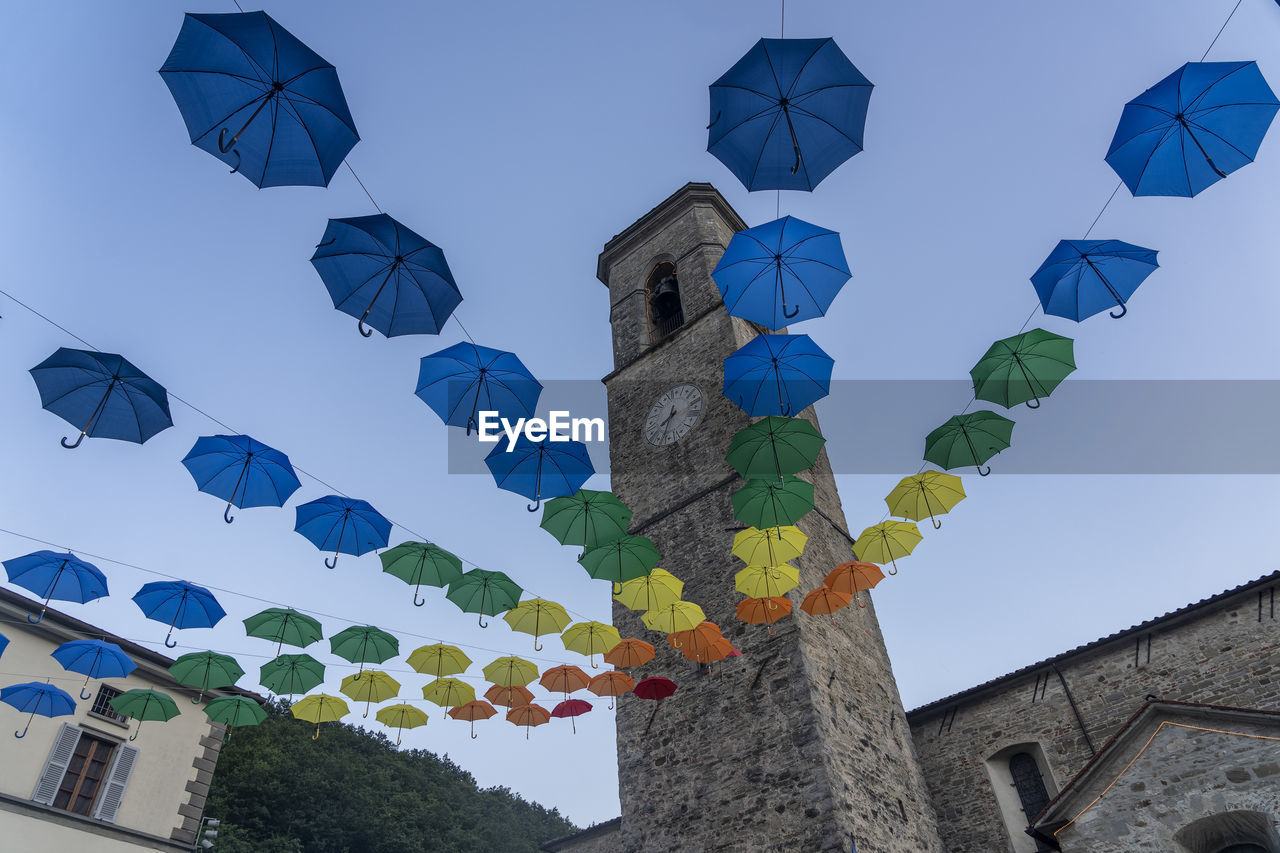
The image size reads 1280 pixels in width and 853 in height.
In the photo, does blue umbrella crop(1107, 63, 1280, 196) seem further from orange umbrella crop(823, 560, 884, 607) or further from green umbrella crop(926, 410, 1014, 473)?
orange umbrella crop(823, 560, 884, 607)

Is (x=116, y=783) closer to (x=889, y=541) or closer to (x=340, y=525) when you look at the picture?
(x=340, y=525)

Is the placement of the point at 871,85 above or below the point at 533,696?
above

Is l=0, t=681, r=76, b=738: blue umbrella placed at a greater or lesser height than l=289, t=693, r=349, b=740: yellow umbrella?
greater

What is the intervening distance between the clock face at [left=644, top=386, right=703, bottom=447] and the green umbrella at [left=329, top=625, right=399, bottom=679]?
751 centimetres

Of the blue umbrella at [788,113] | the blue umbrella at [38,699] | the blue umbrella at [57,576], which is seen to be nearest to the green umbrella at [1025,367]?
the blue umbrella at [788,113]

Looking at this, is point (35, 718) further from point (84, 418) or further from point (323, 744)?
point (323, 744)

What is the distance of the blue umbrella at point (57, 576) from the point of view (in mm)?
10734

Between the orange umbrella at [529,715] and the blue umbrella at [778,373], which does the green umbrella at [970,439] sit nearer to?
the blue umbrella at [778,373]

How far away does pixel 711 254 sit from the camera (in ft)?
67.6

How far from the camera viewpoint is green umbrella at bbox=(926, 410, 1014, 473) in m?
10.4

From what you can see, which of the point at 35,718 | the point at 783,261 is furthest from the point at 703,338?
the point at 35,718

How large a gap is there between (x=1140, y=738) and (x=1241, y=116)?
7.18 meters

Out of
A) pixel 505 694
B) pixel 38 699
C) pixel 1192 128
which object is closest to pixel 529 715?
pixel 505 694

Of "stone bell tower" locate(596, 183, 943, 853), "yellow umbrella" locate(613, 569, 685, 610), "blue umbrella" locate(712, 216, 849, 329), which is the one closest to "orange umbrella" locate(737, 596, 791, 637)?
"yellow umbrella" locate(613, 569, 685, 610)
